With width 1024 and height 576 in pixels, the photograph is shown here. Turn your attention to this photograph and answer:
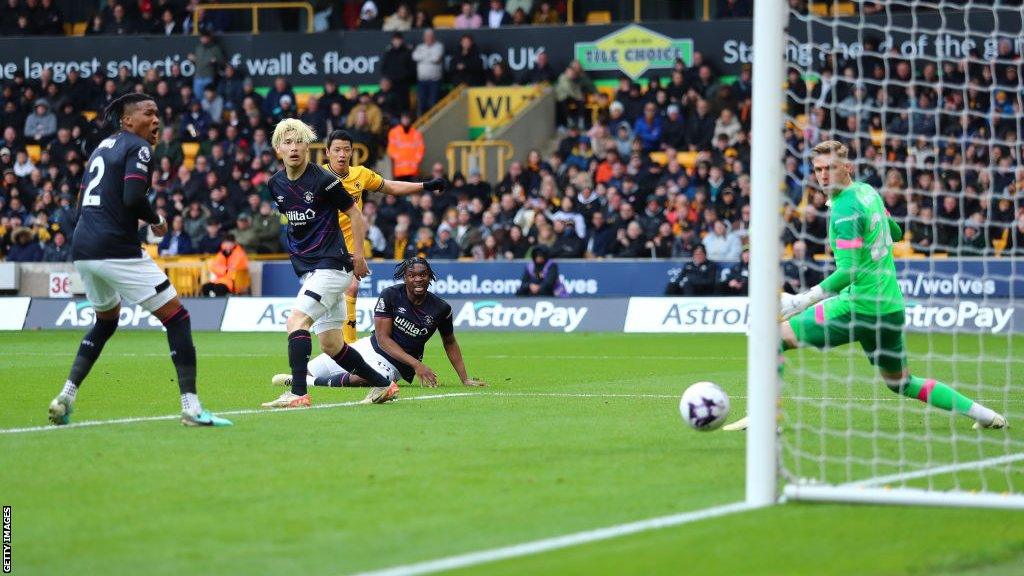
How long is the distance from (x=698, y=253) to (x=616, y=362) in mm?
7196

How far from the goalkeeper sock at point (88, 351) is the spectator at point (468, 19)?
22819 millimetres

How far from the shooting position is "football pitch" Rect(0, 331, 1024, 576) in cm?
599

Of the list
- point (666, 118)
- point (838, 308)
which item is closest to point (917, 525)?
point (838, 308)

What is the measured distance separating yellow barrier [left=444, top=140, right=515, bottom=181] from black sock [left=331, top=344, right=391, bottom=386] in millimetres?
18415

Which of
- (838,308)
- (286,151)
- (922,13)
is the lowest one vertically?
(838,308)

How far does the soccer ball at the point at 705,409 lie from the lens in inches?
375

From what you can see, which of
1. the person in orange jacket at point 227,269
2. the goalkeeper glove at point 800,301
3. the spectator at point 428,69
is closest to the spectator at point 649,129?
the spectator at point 428,69

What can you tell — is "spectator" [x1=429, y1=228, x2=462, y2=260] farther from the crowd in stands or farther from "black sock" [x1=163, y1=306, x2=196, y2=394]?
"black sock" [x1=163, y1=306, x2=196, y2=394]

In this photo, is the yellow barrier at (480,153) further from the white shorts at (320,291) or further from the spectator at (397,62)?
the white shorts at (320,291)

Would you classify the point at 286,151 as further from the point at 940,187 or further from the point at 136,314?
the point at 136,314

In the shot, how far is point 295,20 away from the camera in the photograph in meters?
35.0

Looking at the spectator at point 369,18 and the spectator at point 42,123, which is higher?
the spectator at point 369,18

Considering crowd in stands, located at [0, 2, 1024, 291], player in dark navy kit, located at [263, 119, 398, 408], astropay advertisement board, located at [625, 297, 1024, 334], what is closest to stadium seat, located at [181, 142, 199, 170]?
crowd in stands, located at [0, 2, 1024, 291]

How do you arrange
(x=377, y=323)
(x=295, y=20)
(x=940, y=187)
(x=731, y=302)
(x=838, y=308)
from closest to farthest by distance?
(x=838, y=308)
(x=377, y=323)
(x=940, y=187)
(x=731, y=302)
(x=295, y=20)
